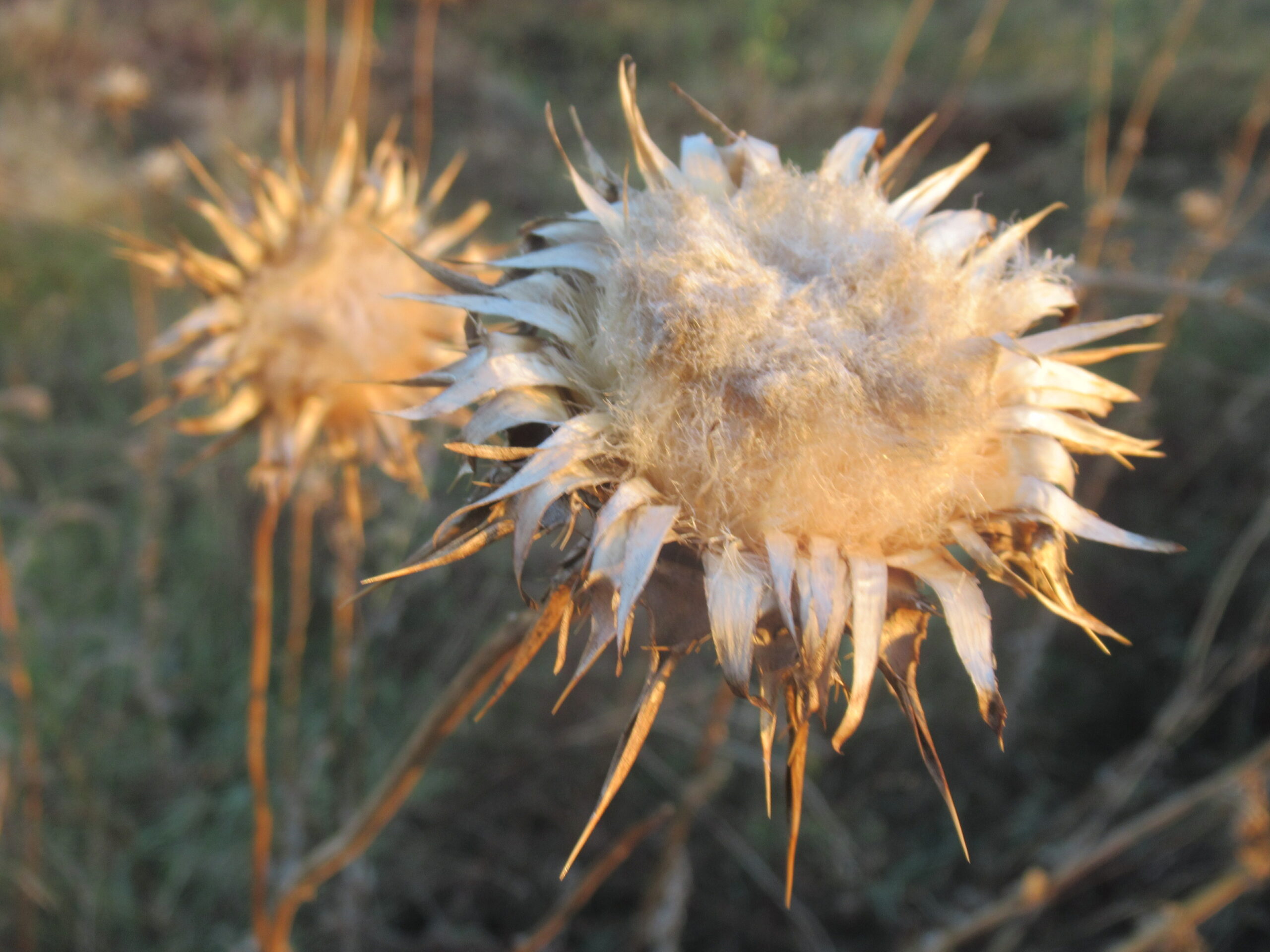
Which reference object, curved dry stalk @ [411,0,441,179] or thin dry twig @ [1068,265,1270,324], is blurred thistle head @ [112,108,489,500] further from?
thin dry twig @ [1068,265,1270,324]

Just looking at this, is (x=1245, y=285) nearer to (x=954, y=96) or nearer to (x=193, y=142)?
(x=954, y=96)

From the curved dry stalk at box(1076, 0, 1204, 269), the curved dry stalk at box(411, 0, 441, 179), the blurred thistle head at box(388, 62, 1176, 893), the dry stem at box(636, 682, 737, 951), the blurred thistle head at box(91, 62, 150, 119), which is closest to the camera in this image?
the blurred thistle head at box(388, 62, 1176, 893)

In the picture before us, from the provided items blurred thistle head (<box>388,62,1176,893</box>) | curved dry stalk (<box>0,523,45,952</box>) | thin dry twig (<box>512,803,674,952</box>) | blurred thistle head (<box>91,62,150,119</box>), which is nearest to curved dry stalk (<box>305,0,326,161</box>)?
blurred thistle head (<box>91,62,150,119</box>)

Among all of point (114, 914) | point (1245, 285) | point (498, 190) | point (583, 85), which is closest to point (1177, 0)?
point (583, 85)

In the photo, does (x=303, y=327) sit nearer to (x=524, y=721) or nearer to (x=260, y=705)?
(x=260, y=705)

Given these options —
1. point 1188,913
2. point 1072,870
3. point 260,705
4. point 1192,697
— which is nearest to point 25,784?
point 260,705

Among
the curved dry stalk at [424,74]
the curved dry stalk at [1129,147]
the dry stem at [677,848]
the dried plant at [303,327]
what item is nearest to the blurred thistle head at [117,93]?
the curved dry stalk at [424,74]
